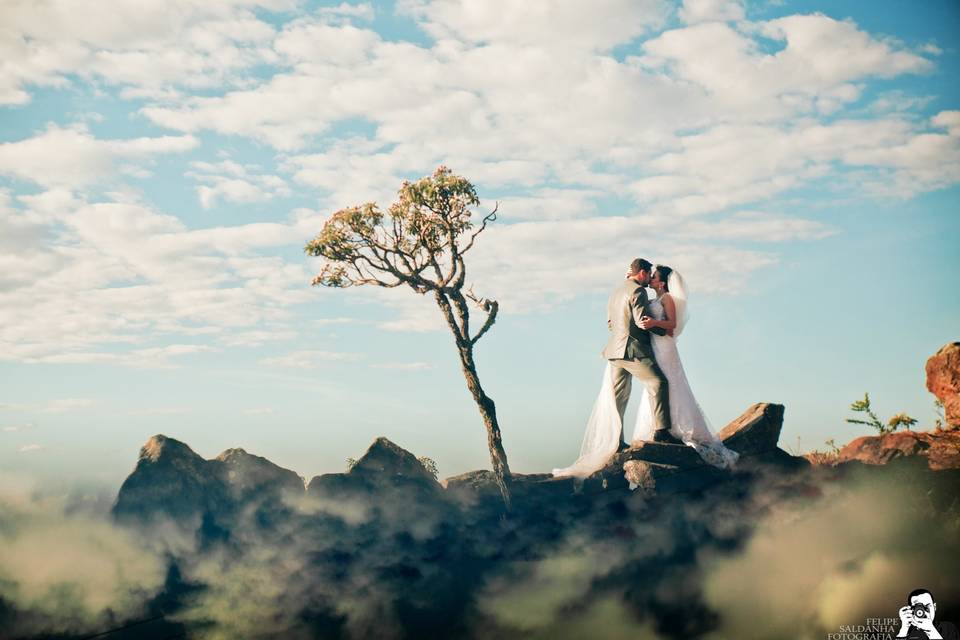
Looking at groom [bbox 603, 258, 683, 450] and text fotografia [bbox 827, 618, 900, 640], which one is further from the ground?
groom [bbox 603, 258, 683, 450]

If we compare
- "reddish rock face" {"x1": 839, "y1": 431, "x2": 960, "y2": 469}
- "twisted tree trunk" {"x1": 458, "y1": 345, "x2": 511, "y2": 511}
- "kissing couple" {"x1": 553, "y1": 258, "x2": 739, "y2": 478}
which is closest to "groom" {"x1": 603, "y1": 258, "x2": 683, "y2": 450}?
"kissing couple" {"x1": 553, "y1": 258, "x2": 739, "y2": 478}

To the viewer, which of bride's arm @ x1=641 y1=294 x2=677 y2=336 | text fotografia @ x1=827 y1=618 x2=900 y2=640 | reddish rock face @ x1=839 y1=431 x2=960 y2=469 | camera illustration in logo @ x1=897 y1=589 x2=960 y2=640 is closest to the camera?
camera illustration in logo @ x1=897 y1=589 x2=960 y2=640

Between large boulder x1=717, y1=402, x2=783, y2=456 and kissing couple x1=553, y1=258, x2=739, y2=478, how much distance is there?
0.70 meters

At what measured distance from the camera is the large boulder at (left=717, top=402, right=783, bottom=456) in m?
16.2

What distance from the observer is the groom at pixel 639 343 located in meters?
15.4

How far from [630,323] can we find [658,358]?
3.05 feet

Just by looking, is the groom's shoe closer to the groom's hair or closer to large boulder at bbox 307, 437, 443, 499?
the groom's hair

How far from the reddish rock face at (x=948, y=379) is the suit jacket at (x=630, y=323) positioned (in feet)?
20.9

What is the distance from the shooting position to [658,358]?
15633 mm

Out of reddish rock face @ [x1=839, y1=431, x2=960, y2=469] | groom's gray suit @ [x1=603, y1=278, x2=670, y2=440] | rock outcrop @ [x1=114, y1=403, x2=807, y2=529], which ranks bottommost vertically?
reddish rock face @ [x1=839, y1=431, x2=960, y2=469]

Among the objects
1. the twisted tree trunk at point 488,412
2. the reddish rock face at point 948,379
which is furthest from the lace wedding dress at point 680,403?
the reddish rock face at point 948,379

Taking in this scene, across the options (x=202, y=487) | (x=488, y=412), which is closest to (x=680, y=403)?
(x=488, y=412)

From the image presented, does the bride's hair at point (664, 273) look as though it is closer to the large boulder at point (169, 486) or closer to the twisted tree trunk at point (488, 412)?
the twisted tree trunk at point (488, 412)

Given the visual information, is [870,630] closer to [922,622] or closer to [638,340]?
[922,622]
